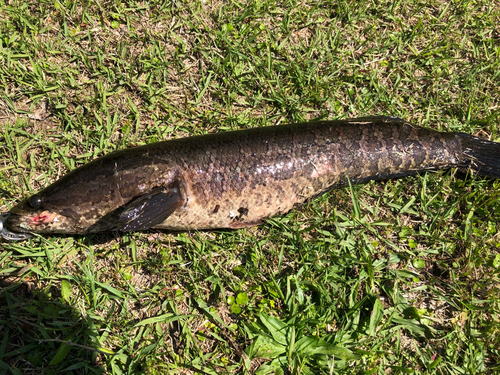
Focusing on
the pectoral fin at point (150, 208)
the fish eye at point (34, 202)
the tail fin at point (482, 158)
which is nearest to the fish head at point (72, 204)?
the fish eye at point (34, 202)

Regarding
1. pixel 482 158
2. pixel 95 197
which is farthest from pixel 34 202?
pixel 482 158

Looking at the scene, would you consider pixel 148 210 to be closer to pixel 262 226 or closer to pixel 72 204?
pixel 72 204

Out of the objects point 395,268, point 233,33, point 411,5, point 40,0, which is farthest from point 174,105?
point 411,5

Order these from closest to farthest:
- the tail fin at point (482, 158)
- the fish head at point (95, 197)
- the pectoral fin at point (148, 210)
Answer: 1. the pectoral fin at point (148, 210)
2. the fish head at point (95, 197)
3. the tail fin at point (482, 158)

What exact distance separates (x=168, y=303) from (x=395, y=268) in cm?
230

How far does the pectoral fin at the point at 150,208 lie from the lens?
3.19 metres

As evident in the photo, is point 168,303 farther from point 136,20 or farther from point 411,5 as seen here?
point 411,5

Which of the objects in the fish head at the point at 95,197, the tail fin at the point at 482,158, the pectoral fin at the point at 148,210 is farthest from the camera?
the tail fin at the point at 482,158

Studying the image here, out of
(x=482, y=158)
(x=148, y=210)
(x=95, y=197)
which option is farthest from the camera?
(x=482, y=158)

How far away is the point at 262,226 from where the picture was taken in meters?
3.75

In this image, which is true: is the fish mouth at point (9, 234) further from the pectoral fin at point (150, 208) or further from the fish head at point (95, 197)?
the pectoral fin at point (150, 208)

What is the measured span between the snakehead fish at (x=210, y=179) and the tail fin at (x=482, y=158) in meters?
0.85

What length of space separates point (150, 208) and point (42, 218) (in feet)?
3.51

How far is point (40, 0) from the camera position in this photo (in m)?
4.33
